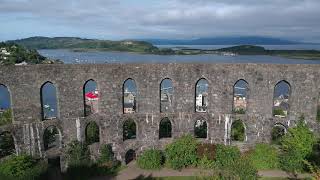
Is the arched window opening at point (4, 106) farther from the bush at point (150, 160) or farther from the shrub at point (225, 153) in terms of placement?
the shrub at point (225, 153)

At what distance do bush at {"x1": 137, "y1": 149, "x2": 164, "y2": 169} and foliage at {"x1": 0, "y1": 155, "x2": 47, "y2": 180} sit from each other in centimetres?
723

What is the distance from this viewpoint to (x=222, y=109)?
94.9ft

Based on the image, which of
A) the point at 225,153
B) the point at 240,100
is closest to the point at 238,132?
the point at 225,153

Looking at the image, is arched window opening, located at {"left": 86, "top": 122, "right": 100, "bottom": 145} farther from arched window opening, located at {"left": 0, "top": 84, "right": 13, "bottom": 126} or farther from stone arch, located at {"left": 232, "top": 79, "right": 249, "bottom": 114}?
arched window opening, located at {"left": 0, "top": 84, "right": 13, "bottom": 126}

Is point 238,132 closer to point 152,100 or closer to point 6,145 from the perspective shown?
point 152,100

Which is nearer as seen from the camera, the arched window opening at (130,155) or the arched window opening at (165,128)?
the arched window opening at (130,155)

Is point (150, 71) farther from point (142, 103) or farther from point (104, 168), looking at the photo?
point (104, 168)

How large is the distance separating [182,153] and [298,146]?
832 cm

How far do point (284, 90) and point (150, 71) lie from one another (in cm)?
8405

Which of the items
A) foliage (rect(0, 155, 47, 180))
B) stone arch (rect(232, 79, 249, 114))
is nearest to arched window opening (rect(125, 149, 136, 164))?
foliage (rect(0, 155, 47, 180))

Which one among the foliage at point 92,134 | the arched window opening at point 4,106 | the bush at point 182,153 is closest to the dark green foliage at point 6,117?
the arched window opening at point 4,106

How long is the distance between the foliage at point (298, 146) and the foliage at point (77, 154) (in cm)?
1461

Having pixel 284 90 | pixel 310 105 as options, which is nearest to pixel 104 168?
pixel 310 105

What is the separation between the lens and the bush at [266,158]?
2853cm
